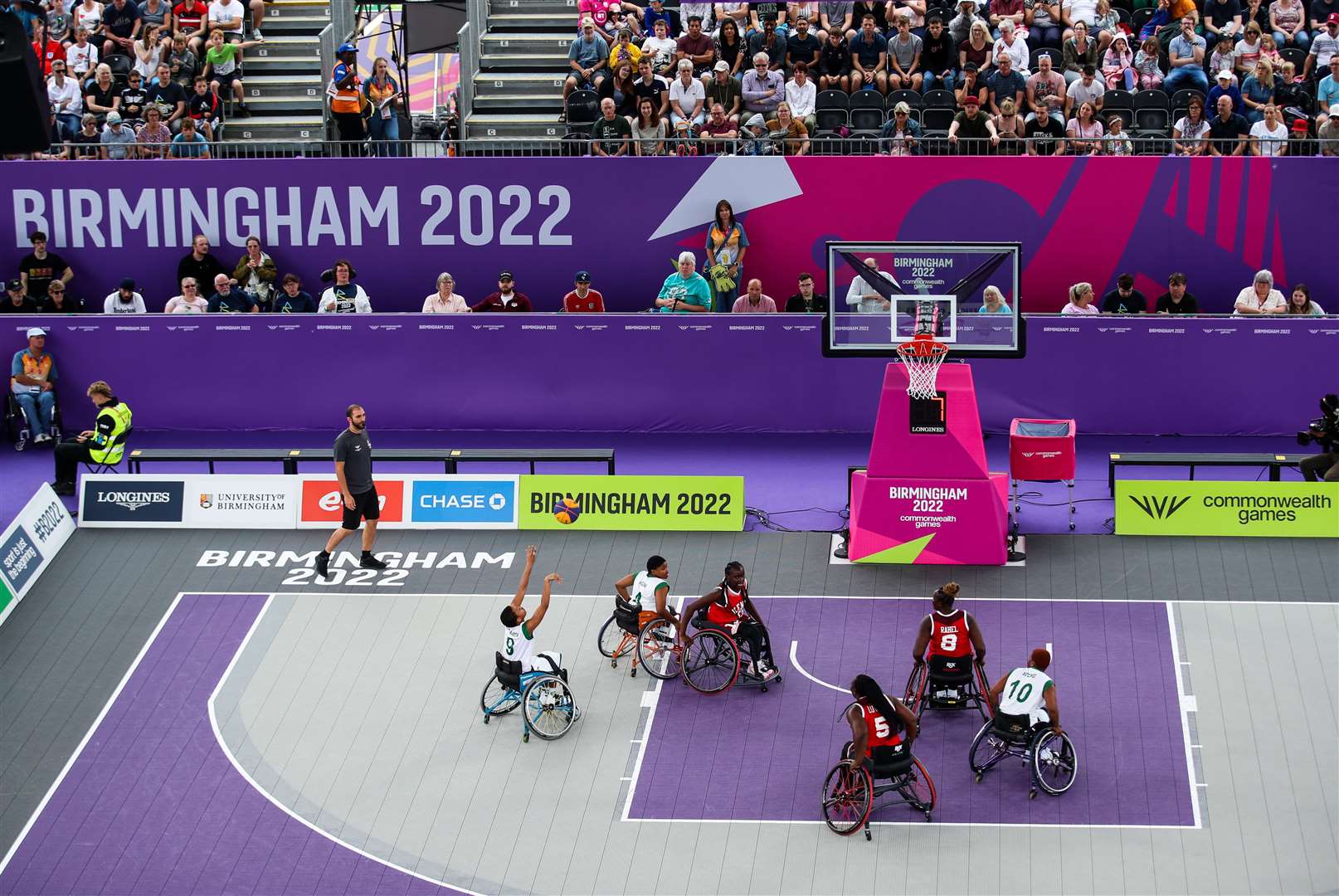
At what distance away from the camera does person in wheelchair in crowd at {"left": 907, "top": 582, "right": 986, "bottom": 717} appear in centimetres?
1695

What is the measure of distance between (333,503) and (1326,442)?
37.2 ft

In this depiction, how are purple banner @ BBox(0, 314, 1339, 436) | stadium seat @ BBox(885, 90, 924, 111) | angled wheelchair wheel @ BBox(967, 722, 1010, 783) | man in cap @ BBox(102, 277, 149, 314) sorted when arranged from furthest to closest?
stadium seat @ BBox(885, 90, 924, 111)
man in cap @ BBox(102, 277, 149, 314)
purple banner @ BBox(0, 314, 1339, 436)
angled wheelchair wheel @ BBox(967, 722, 1010, 783)

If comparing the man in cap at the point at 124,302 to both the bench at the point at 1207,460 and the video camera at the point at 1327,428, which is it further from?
the video camera at the point at 1327,428

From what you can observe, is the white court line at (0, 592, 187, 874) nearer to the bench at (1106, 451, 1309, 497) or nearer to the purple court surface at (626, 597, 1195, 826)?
the purple court surface at (626, 597, 1195, 826)

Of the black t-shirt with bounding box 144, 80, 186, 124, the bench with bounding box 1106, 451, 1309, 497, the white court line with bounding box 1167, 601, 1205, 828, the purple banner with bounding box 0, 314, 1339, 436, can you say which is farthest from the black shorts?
the black t-shirt with bounding box 144, 80, 186, 124

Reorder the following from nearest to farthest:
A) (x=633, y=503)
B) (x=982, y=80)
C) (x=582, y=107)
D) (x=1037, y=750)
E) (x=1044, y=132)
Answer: (x=1037, y=750)
(x=633, y=503)
(x=1044, y=132)
(x=982, y=80)
(x=582, y=107)

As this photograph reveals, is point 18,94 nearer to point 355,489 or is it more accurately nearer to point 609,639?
point 355,489

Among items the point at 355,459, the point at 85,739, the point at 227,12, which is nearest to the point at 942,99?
the point at 355,459

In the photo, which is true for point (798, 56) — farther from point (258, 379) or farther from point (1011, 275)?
point (258, 379)

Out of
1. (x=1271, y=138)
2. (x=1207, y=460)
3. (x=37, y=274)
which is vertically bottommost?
(x=1207, y=460)

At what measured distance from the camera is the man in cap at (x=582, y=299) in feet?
81.6

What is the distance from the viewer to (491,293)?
85.9 feet

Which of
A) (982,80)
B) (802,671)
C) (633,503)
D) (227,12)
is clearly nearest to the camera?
(802,671)

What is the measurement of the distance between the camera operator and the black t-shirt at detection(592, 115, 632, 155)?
385 inches
